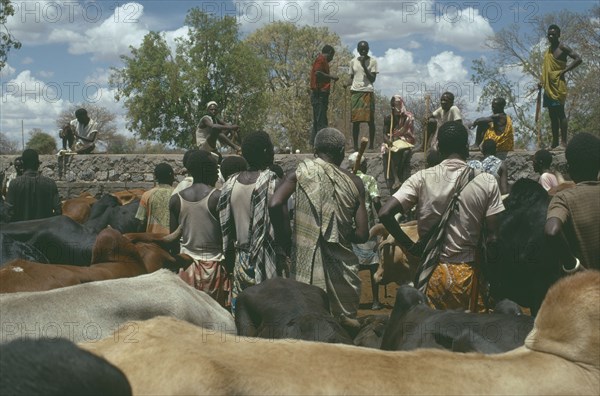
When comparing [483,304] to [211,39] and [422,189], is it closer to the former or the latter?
[422,189]

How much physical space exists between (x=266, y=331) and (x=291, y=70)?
172ft

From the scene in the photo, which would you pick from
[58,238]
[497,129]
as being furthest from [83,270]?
[497,129]

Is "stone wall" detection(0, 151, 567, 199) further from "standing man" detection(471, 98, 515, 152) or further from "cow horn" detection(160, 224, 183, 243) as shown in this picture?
"cow horn" detection(160, 224, 183, 243)

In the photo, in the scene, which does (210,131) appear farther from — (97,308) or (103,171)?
(97,308)

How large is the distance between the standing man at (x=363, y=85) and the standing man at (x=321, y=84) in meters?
0.42

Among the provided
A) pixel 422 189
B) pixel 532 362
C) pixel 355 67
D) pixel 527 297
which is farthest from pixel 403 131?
pixel 532 362

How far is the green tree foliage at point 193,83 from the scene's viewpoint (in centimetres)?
3994

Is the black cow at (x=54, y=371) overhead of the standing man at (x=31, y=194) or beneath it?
overhead

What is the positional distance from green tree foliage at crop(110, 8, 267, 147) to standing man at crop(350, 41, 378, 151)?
2367cm

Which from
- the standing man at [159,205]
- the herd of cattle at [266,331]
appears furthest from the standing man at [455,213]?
the standing man at [159,205]

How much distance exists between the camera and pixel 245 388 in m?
2.27

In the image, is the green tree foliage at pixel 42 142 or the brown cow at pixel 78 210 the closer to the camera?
the brown cow at pixel 78 210

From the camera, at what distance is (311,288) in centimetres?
520

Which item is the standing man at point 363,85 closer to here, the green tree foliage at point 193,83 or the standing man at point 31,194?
the standing man at point 31,194
